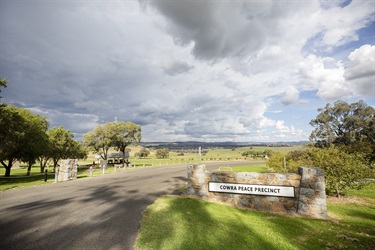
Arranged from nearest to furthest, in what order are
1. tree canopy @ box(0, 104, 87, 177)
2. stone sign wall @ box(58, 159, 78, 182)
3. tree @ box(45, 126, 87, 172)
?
stone sign wall @ box(58, 159, 78, 182) → tree canopy @ box(0, 104, 87, 177) → tree @ box(45, 126, 87, 172)

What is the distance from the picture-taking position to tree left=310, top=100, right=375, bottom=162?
142 feet

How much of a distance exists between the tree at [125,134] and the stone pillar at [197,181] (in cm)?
3380

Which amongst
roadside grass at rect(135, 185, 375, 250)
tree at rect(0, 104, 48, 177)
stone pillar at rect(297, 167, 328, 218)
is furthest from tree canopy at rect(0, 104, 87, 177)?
stone pillar at rect(297, 167, 328, 218)

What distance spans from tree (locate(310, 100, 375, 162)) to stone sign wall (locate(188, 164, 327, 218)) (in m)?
43.2

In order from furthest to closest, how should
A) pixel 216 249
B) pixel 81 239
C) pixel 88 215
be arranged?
pixel 88 215, pixel 81 239, pixel 216 249

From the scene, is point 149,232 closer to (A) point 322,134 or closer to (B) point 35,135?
(B) point 35,135

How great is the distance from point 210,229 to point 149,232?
2.02 metres

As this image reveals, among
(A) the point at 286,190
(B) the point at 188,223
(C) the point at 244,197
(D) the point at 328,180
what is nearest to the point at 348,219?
(A) the point at 286,190

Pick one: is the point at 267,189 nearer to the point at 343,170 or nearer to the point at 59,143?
the point at 343,170

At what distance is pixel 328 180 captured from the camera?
11.5m

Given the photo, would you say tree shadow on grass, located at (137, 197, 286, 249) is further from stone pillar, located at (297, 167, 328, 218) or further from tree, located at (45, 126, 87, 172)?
tree, located at (45, 126, 87, 172)

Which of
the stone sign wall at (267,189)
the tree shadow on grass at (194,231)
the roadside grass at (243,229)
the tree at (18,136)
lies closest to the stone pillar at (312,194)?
the stone sign wall at (267,189)

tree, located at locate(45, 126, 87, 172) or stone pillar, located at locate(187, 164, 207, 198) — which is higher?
tree, located at locate(45, 126, 87, 172)

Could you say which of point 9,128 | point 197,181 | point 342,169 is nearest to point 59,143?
Answer: point 9,128
